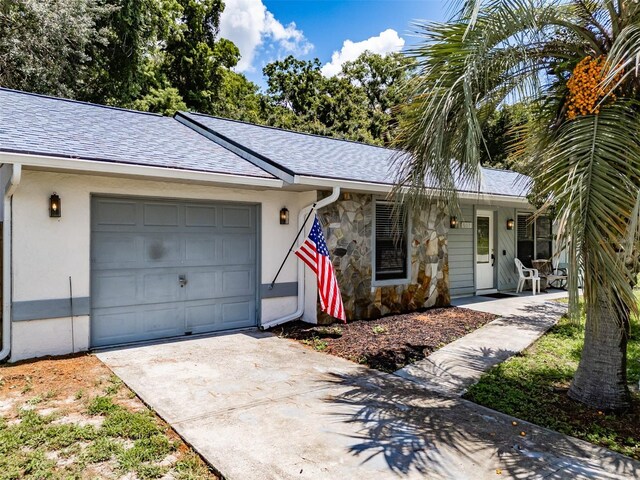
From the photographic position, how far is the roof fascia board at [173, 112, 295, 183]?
7253mm

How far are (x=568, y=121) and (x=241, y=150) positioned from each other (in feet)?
18.3

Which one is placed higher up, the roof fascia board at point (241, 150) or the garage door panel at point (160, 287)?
the roof fascia board at point (241, 150)

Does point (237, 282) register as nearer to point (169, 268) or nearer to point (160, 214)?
point (169, 268)

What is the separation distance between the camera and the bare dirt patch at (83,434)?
318 centimetres

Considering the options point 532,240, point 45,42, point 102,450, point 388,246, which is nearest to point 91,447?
point 102,450

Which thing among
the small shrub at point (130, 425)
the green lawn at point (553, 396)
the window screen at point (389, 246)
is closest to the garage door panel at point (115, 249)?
the small shrub at point (130, 425)

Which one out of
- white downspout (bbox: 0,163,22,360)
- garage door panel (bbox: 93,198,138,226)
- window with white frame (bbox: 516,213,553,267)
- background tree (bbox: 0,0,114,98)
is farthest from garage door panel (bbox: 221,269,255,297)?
background tree (bbox: 0,0,114,98)

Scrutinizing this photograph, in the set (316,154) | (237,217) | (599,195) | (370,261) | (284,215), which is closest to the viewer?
(599,195)

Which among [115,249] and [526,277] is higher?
[115,249]

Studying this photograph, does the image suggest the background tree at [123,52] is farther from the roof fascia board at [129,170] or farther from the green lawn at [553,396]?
the green lawn at [553,396]

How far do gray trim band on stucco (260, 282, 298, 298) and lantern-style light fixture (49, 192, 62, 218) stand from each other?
3355 millimetres

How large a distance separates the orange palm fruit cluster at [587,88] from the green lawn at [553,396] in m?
2.82

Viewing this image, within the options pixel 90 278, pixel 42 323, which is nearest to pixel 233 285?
pixel 90 278

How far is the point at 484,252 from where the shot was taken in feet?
40.0
